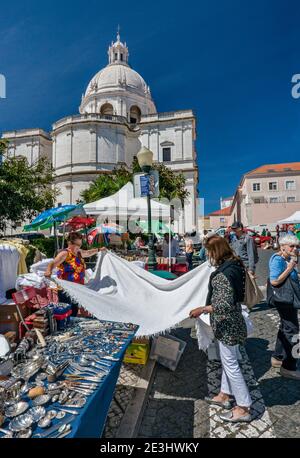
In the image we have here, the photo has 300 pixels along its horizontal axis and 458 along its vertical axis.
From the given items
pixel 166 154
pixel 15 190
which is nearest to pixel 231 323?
pixel 15 190

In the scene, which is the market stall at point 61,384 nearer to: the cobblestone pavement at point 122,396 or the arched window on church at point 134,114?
the cobblestone pavement at point 122,396

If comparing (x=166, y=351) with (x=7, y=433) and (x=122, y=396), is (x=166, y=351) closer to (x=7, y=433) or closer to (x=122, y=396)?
(x=122, y=396)

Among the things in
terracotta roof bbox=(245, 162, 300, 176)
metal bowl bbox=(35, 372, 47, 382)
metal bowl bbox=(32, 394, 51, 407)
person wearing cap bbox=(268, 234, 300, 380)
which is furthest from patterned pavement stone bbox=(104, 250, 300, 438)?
terracotta roof bbox=(245, 162, 300, 176)

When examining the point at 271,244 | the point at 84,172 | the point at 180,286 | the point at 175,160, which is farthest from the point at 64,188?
the point at 180,286

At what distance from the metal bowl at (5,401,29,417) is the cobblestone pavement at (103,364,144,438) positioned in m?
1.32

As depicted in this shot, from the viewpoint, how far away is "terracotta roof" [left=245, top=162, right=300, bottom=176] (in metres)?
53.8

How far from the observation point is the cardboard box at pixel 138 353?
3.93 m

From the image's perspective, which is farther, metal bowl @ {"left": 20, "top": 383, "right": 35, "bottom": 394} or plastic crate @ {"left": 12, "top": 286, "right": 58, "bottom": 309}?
plastic crate @ {"left": 12, "top": 286, "right": 58, "bottom": 309}

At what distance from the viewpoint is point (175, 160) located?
45.1m

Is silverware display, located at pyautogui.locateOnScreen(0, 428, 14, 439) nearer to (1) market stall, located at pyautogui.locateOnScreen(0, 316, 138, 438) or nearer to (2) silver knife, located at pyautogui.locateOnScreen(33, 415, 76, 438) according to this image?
(1) market stall, located at pyautogui.locateOnScreen(0, 316, 138, 438)

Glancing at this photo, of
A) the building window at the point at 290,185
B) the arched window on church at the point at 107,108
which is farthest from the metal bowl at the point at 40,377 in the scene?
the building window at the point at 290,185

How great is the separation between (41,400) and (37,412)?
0.38 ft

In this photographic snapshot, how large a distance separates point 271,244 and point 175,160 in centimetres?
2355

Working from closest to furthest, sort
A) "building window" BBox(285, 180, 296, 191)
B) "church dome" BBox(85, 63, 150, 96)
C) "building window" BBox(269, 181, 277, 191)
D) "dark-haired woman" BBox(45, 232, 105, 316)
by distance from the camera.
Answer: "dark-haired woman" BBox(45, 232, 105, 316)
"church dome" BBox(85, 63, 150, 96)
"building window" BBox(285, 180, 296, 191)
"building window" BBox(269, 181, 277, 191)
